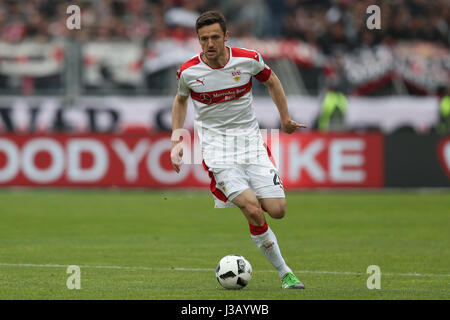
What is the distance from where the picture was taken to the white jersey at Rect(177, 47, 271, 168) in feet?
28.1

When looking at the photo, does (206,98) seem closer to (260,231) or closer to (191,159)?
(260,231)

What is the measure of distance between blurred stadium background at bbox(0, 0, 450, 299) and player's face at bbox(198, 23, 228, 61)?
6.74 ft

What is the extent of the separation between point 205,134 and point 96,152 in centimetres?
1183

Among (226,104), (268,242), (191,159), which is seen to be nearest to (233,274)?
(268,242)

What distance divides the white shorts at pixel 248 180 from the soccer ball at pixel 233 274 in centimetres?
53

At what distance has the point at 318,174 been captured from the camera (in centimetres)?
2056

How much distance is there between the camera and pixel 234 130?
868cm

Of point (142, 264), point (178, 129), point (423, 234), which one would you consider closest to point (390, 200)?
point (423, 234)

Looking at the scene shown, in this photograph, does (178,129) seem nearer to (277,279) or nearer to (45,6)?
(277,279)

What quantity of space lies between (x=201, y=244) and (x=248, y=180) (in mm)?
3737

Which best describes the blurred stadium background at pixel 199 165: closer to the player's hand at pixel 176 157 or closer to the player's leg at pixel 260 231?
the player's leg at pixel 260 231

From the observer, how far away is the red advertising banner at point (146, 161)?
20172 mm

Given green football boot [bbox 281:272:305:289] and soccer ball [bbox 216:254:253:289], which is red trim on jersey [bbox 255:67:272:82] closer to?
soccer ball [bbox 216:254:253:289]

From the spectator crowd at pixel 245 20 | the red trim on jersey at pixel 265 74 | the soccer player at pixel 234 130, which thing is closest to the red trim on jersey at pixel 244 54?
the soccer player at pixel 234 130
